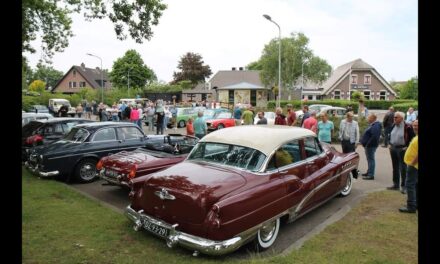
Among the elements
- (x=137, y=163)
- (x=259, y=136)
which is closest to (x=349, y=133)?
(x=259, y=136)

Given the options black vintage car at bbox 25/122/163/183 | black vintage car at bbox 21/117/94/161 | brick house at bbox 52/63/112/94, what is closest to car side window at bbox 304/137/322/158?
black vintage car at bbox 25/122/163/183

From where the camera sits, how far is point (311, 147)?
7184 mm

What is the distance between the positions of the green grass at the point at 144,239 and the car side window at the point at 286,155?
1.31 metres

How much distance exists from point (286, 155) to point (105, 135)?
5.93m

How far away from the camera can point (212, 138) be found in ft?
21.9

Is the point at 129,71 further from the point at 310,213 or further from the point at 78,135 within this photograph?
the point at 310,213

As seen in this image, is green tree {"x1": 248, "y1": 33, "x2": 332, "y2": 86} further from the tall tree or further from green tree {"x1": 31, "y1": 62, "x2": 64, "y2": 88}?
green tree {"x1": 31, "y1": 62, "x2": 64, "y2": 88}

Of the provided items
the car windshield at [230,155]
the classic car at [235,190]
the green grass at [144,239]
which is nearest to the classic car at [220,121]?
the green grass at [144,239]

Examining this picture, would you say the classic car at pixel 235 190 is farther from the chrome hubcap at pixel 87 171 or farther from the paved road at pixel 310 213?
the chrome hubcap at pixel 87 171

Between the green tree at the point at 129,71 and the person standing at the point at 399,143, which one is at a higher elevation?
the green tree at the point at 129,71

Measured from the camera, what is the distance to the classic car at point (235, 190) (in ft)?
16.0
